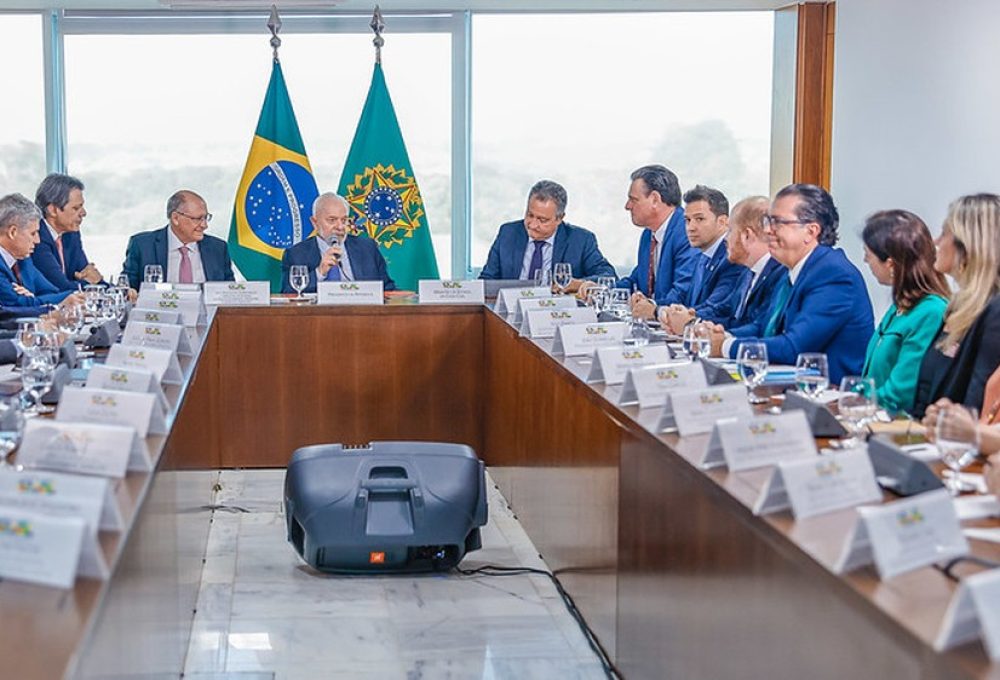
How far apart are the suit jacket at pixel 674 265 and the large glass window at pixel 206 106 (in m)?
2.76

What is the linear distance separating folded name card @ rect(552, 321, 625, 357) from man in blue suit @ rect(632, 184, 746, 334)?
1025 mm

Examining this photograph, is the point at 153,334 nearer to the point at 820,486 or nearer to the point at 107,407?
the point at 107,407

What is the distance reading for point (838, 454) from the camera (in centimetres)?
233

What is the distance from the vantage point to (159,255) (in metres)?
7.11

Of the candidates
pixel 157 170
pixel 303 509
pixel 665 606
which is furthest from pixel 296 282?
pixel 665 606

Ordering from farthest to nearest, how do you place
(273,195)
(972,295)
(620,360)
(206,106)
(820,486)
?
(206,106) → (273,195) → (620,360) → (972,295) → (820,486)

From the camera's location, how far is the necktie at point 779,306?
15.4 feet

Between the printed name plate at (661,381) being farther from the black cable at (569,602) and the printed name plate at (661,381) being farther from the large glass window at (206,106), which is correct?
the large glass window at (206,106)

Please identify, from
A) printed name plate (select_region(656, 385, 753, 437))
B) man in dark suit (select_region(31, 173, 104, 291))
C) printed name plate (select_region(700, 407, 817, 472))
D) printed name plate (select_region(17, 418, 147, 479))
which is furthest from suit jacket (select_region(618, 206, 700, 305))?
printed name plate (select_region(17, 418, 147, 479))

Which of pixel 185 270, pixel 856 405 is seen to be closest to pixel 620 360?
pixel 856 405

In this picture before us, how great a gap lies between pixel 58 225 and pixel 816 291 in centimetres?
442

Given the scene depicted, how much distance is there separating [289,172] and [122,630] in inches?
249

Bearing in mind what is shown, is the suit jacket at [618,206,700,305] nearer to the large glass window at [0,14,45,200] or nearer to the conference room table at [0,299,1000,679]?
the conference room table at [0,299,1000,679]

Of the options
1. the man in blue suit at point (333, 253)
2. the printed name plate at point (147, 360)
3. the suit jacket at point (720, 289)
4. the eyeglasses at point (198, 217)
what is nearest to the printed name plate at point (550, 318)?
the suit jacket at point (720, 289)
